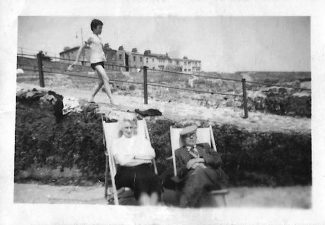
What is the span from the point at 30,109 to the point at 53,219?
4.56 feet

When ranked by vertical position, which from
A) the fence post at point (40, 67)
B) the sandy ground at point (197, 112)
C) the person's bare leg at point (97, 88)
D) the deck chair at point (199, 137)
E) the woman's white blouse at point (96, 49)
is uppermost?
the woman's white blouse at point (96, 49)

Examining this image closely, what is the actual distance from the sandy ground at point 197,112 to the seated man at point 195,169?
285 mm

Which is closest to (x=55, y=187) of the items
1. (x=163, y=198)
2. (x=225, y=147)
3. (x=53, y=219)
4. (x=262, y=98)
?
(x=53, y=219)

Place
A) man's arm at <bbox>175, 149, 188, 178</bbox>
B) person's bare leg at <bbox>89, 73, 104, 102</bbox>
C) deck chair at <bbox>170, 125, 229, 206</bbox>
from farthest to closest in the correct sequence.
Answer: person's bare leg at <bbox>89, 73, 104, 102</bbox>
deck chair at <bbox>170, 125, 229, 206</bbox>
man's arm at <bbox>175, 149, 188, 178</bbox>

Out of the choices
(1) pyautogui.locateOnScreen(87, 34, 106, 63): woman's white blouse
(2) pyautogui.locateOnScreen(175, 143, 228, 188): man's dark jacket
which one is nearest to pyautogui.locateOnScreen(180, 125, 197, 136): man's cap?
(2) pyautogui.locateOnScreen(175, 143, 228, 188): man's dark jacket

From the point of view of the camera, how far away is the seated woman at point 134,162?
4.28m

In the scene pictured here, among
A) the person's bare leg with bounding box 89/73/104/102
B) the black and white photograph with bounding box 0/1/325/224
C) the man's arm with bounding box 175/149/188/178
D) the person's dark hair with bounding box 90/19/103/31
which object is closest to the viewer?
the man's arm with bounding box 175/149/188/178

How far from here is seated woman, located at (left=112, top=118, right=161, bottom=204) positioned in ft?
14.0

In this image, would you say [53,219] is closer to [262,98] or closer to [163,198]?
[163,198]

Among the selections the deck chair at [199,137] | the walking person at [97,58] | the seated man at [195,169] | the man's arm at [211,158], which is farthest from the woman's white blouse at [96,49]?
the man's arm at [211,158]

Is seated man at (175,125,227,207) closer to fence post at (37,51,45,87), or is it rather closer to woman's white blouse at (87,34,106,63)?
woman's white blouse at (87,34,106,63)

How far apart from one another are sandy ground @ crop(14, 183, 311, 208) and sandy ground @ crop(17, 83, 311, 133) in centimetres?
75

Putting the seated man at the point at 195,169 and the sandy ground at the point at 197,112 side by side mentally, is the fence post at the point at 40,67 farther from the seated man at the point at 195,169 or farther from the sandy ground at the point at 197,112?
the seated man at the point at 195,169

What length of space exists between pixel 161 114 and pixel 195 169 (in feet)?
2.91
